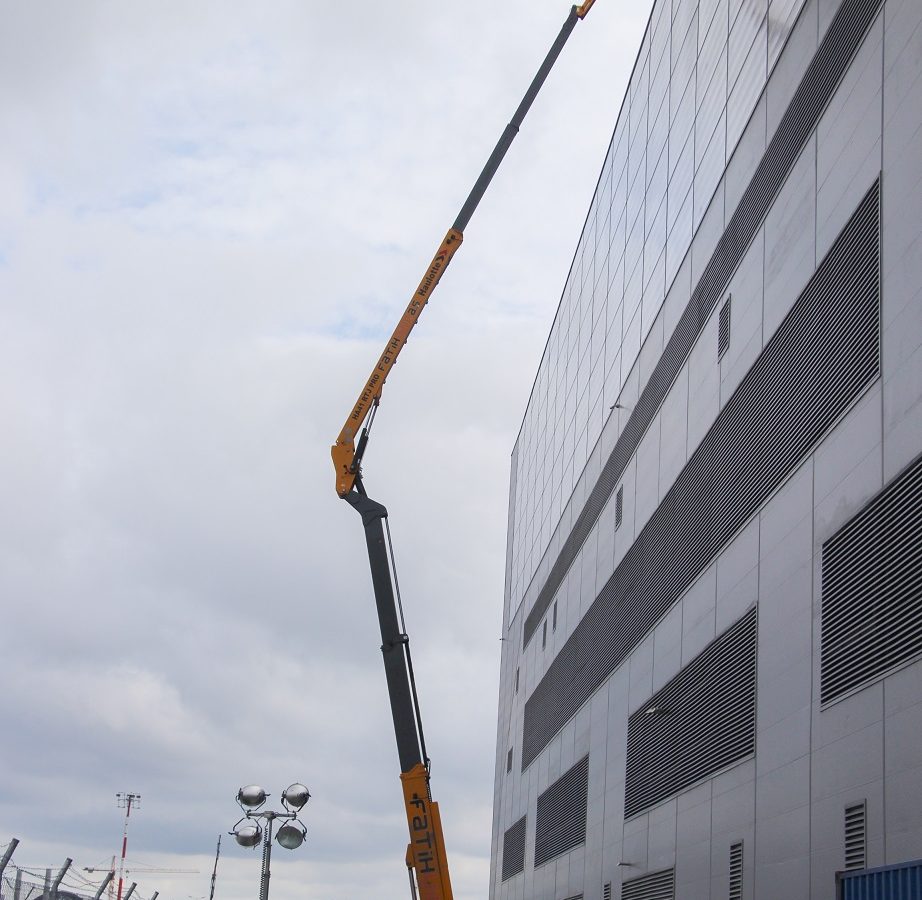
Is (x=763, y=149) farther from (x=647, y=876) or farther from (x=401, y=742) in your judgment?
(x=647, y=876)

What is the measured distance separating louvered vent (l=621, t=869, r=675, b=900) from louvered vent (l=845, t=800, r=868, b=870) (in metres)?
10.6

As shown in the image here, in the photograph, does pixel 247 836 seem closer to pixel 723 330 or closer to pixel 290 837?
pixel 290 837

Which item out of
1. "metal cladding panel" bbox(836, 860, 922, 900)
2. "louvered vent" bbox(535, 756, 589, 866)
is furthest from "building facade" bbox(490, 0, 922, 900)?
"metal cladding panel" bbox(836, 860, 922, 900)

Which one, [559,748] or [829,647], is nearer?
[829,647]

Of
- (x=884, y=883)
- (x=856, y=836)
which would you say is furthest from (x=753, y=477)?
(x=884, y=883)

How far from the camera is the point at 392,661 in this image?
25.8 metres

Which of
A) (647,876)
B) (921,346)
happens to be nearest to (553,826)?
(647,876)

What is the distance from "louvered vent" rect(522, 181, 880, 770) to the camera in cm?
1992

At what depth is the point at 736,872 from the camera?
923 inches

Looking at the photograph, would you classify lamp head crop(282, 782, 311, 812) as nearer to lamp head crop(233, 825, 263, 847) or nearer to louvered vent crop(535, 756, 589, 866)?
lamp head crop(233, 825, 263, 847)

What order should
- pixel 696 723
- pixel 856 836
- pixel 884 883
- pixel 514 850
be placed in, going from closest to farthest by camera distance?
pixel 884 883 → pixel 856 836 → pixel 696 723 → pixel 514 850

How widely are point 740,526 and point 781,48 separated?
9.99 meters

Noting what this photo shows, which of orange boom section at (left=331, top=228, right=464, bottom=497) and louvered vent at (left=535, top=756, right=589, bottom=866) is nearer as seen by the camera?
orange boom section at (left=331, top=228, right=464, bottom=497)

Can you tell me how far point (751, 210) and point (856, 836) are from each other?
45.3ft
